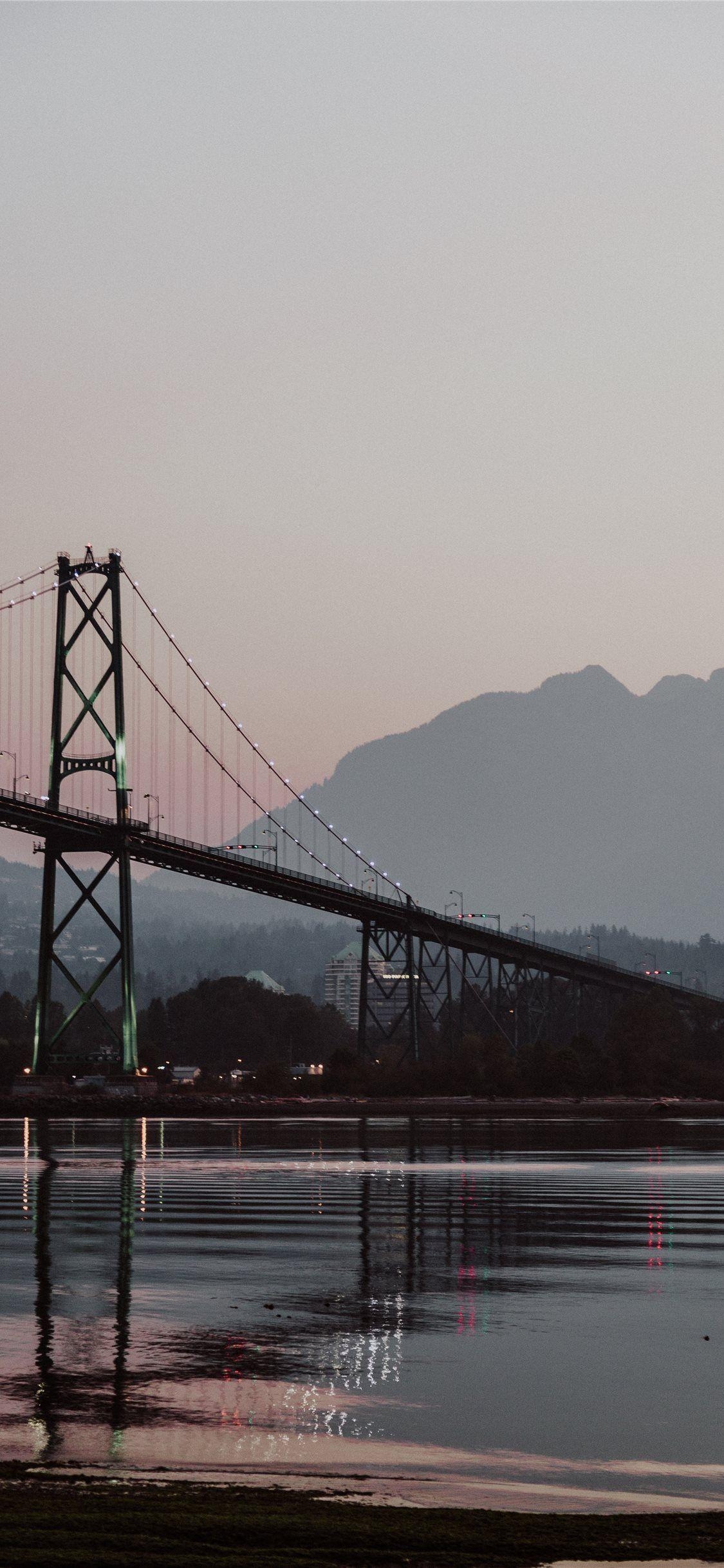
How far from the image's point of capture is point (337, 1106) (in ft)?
337

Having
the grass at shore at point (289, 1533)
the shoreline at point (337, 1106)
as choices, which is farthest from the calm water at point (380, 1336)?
the shoreline at point (337, 1106)

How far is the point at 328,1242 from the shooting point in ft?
76.5

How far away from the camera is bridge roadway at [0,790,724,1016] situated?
9244cm

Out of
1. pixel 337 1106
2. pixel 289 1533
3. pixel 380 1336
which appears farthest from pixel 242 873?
pixel 289 1533

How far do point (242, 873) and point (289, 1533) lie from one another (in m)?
94.7

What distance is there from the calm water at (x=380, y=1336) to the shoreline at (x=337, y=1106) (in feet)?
186

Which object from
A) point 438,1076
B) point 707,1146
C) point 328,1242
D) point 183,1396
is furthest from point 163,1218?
point 438,1076

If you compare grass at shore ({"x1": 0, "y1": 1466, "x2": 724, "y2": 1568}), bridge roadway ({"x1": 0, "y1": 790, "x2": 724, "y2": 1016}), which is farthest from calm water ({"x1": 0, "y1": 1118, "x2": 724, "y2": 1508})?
bridge roadway ({"x1": 0, "y1": 790, "x2": 724, "y2": 1016})

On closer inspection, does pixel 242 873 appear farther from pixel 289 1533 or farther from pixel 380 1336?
pixel 289 1533

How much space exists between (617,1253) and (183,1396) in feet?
36.7

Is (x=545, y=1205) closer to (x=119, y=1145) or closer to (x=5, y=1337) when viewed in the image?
(x=5, y=1337)

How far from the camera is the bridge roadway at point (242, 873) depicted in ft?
303

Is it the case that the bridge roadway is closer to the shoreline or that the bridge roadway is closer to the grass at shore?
the shoreline

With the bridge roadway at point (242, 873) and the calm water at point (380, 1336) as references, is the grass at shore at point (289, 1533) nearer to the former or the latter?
the calm water at point (380, 1336)
